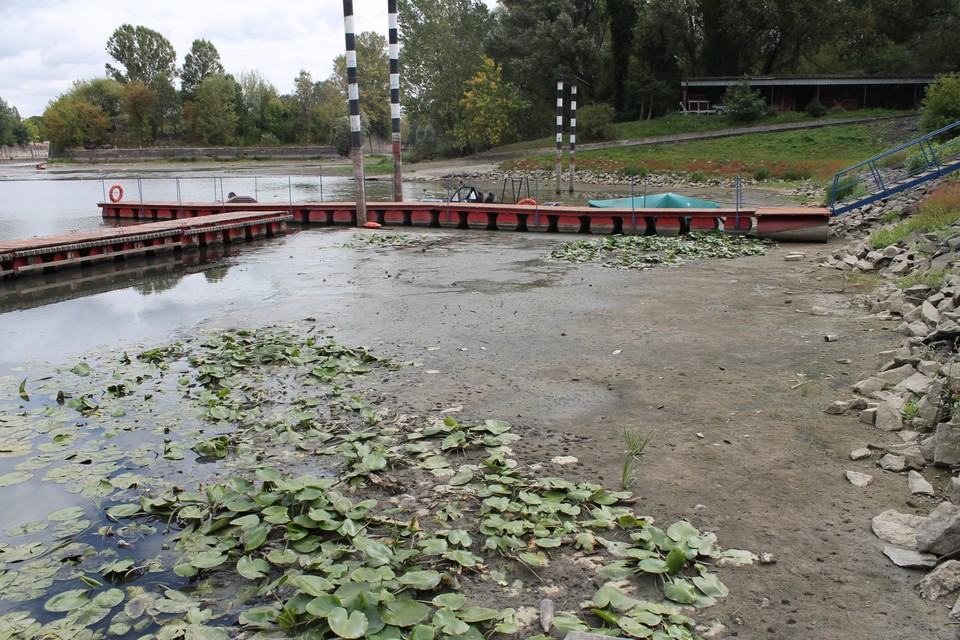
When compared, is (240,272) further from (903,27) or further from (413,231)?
(903,27)

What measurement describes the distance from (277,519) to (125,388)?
12.3ft

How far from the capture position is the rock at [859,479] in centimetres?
514

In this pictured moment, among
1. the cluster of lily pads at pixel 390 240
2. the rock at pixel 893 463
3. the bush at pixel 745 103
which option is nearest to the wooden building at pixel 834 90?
the bush at pixel 745 103

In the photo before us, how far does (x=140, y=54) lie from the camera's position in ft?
345

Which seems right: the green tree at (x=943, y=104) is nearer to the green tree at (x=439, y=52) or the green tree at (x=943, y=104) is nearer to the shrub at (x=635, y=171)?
the shrub at (x=635, y=171)

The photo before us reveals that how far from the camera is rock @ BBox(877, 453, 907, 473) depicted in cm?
529

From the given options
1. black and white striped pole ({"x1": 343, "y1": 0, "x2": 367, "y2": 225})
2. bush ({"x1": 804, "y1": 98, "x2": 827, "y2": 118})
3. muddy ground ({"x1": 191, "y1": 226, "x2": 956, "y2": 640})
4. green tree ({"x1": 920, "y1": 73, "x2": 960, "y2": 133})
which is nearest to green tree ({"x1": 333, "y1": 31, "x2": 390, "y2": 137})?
bush ({"x1": 804, "y1": 98, "x2": 827, "y2": 118})

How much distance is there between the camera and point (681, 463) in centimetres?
555

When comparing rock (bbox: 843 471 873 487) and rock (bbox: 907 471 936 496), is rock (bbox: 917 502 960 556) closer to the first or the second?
rock (bbox: 907 471 936 496)

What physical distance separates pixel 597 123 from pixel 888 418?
52081mm

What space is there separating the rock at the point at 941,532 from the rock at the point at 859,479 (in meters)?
0.76

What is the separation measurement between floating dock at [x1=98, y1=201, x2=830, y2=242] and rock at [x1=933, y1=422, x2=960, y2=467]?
1391 centimetres

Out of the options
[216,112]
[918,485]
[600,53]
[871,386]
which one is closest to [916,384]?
[871,386]

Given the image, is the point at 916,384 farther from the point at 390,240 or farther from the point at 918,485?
the point at 390,240
